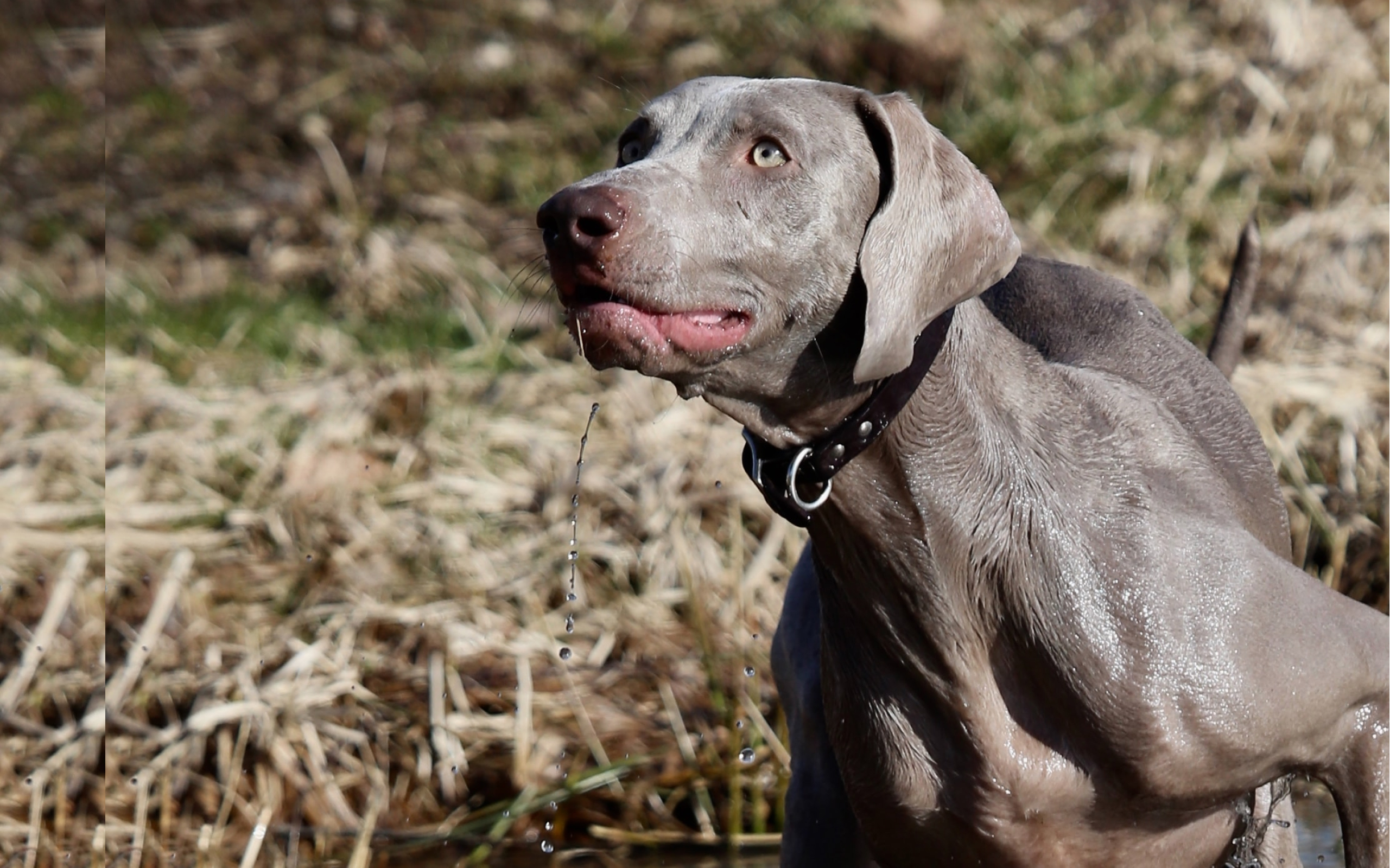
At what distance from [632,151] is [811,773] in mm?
1259

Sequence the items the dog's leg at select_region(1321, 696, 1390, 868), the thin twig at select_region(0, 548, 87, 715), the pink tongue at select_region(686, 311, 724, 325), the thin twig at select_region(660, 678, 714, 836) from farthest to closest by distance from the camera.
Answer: the thin twig at select_region(0, 548, 87, 715)
the thin twig at select_region(660, 678, 714, 836)
the dog's leg at select_region(1321, 696, 1390, 868)
the pink tongue at select_region(686, 311, 724, 325)

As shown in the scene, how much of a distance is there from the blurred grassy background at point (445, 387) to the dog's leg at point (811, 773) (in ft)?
3.04

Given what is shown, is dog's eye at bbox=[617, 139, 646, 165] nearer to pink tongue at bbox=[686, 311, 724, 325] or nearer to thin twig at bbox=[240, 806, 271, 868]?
pink tongue at bbox=[686, 311, 724, 325]

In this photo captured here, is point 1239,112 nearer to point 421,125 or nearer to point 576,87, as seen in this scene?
point 576,87

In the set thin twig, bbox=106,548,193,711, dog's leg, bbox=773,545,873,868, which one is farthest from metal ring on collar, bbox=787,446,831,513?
thin twig, bbox=106,548,193,711

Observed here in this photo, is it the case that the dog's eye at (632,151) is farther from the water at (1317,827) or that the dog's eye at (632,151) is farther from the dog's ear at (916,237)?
the water at (1317,827)

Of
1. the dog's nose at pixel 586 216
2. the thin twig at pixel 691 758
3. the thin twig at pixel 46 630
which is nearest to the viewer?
the dog's nose at pixel 586 216

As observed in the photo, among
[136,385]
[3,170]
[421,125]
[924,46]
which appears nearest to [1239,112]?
[924,46]

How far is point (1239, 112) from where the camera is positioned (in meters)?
7.80

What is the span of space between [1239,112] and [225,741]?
5.25 m

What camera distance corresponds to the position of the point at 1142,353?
360 centimetres

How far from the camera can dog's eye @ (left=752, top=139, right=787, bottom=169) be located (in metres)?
2.66

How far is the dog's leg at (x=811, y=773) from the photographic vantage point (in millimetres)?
3357

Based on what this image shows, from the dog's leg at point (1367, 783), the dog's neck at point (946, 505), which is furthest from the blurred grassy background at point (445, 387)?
the dog's leg at point (1367, 783)
